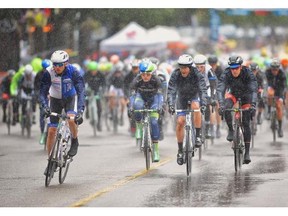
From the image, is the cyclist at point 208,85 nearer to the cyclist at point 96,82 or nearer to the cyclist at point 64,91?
the cyclist at point 64,91

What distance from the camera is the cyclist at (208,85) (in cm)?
2086

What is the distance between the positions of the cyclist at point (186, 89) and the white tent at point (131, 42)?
30.4m

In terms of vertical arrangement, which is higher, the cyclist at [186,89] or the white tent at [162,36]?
the white tent at [162,36]

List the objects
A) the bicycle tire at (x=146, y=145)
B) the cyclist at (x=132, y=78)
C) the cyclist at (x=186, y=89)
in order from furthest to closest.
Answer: the cyclist at (x=132, y=78) → the bicycle tire at (x=146, y=145) → the cyclist at (x=186, y=89)

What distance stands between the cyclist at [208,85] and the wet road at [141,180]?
45 cm

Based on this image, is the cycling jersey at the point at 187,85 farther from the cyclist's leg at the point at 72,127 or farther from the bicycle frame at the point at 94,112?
the bicycle frame at the point at 94,112

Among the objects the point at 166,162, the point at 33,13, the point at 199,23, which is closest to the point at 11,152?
the point at 166,162

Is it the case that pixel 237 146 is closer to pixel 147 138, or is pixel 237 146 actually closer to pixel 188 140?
pixel 188 140

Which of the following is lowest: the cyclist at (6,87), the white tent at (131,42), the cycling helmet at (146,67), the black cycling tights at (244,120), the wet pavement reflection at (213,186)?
the wet pavement reflection at (213,186)

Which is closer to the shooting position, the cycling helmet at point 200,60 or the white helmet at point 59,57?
the white helmet at point 59,57

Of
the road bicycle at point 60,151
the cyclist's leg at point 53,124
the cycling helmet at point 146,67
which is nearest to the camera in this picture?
the road bicycle at point 60,151

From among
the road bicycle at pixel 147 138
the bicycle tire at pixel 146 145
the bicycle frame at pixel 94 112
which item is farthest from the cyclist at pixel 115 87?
the bicycle tire at pixel 146 145

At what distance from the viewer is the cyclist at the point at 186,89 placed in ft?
57.0
